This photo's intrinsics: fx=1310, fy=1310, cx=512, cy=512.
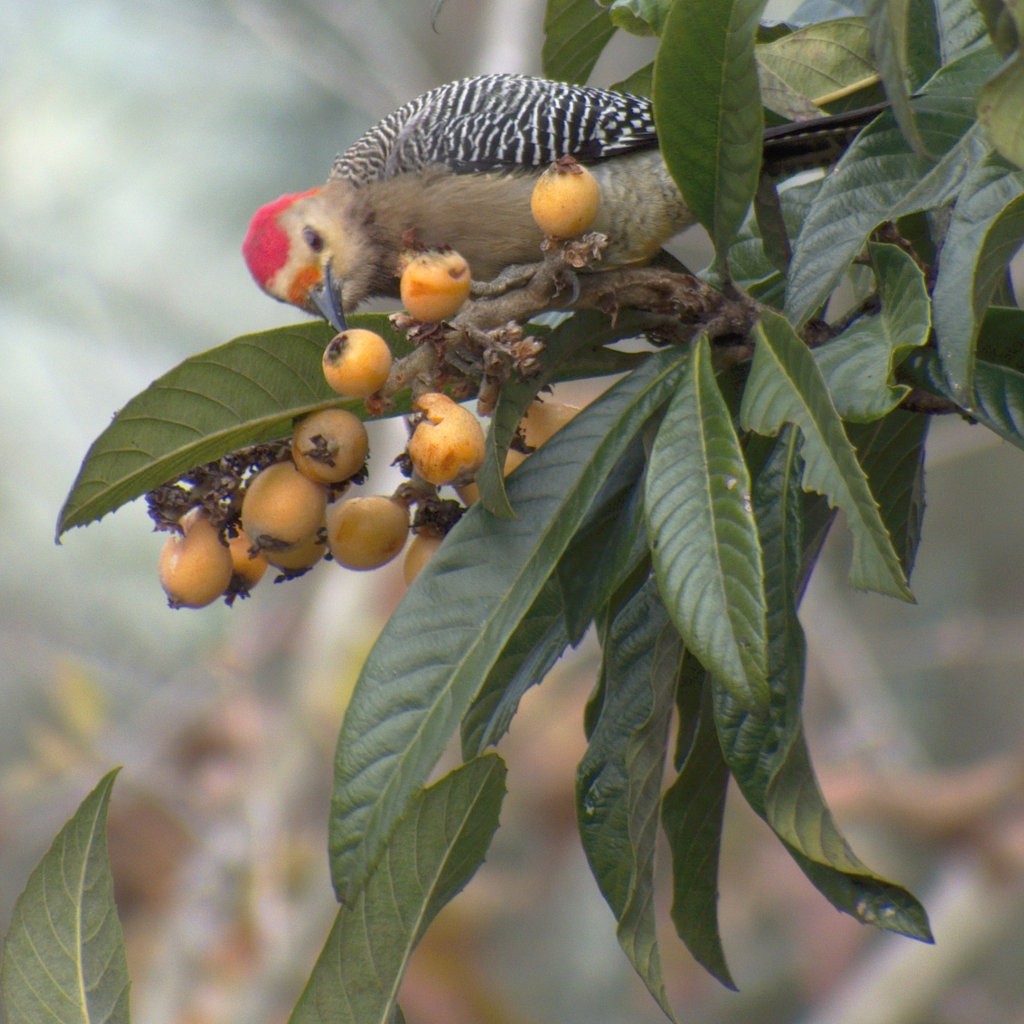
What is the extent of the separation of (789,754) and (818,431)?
283 millimetres

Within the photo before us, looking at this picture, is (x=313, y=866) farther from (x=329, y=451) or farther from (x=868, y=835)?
(x=329, y=451)

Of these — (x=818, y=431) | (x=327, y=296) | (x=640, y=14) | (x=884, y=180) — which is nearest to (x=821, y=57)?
(x=640, y=14)

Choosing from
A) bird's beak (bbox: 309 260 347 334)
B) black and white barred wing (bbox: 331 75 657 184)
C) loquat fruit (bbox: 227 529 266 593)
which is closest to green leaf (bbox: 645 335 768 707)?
loquat fruit (bbox: 227 529 266 593)

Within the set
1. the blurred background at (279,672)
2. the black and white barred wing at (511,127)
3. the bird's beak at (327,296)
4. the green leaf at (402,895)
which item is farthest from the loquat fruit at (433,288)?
the blurred background at (279,672)

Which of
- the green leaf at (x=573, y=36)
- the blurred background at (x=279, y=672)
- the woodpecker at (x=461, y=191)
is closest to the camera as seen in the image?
the green leaf at (x=573, y=36)

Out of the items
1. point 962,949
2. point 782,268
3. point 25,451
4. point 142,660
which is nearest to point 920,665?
point 962,949

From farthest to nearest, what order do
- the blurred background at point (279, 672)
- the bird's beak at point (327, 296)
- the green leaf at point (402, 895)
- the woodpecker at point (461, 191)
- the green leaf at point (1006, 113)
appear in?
the blurred background at point (279, 672) < the bird's beak at point (327, 296) < the woodpecker at point (461, 191) < the green leaf at point (402, 895) < the green leaf at point (1006, 113)

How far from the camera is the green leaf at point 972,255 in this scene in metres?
0.99

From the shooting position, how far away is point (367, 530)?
1.21m

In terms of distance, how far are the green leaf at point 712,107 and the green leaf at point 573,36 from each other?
531mm

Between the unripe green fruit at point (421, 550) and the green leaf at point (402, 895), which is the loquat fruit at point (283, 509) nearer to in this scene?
the unripe green fruit at point (421, 550)

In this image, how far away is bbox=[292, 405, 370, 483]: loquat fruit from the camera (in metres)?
1.16

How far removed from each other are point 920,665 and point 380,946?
17.2 feet

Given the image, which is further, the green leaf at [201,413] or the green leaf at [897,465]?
the green leaf at [897,465]
